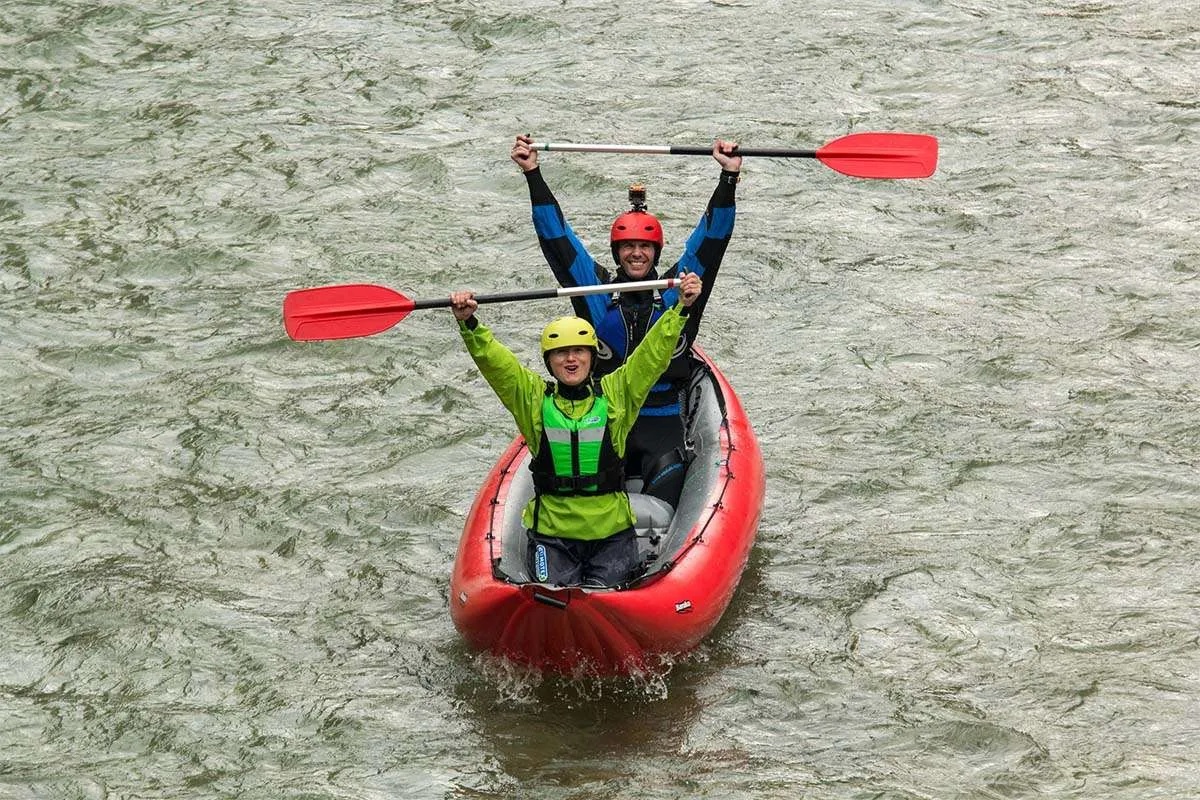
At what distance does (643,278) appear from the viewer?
7.35m

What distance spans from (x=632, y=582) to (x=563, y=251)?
192 cm

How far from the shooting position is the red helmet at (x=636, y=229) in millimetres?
7312

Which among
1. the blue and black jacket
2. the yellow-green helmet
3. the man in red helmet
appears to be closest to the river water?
the man in red helmet

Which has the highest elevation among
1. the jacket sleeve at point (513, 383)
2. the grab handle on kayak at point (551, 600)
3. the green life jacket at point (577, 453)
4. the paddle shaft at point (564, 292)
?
the paddle shaft at point (564, 292)

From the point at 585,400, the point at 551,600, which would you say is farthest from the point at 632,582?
the point at 585,400

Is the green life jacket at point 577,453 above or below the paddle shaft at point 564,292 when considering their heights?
below

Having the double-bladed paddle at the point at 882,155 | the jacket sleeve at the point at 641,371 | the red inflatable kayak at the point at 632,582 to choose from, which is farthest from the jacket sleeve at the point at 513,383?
the double-bladed paddle at the point at 882,155

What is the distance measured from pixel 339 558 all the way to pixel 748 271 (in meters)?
4.12

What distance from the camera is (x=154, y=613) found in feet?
24.4

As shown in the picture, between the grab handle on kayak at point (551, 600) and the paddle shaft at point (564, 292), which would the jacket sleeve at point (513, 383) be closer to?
the paddle shaft at point (564, 292)

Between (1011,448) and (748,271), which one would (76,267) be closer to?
(748,271)

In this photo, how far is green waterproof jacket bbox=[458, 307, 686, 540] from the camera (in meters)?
6.43

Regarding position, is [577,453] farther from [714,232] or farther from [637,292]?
[714,232]

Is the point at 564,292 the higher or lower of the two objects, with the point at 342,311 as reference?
higher
